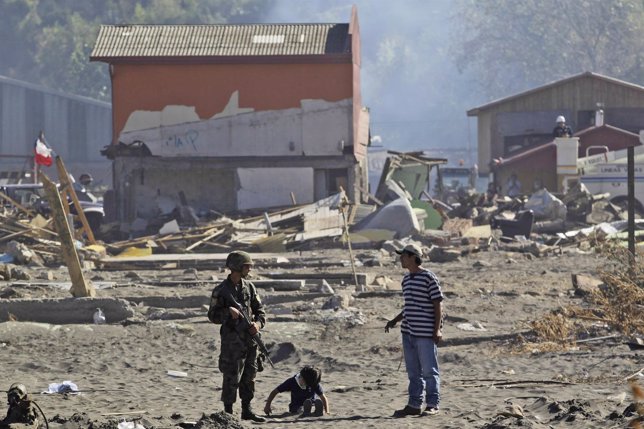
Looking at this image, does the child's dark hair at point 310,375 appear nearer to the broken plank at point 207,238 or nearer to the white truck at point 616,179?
the broken plank at point 207,238

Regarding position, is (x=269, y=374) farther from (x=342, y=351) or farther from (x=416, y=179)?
(x=416, y=179)

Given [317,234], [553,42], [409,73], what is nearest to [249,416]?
[317,234]

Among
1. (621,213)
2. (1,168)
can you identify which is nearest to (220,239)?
(621,213)

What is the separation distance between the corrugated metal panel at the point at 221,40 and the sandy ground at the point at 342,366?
19.2 m

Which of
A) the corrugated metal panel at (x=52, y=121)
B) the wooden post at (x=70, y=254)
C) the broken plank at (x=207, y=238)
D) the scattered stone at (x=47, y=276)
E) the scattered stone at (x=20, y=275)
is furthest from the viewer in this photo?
the corrugated metal panel at (x=52, y=121)

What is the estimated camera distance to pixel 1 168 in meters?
62.5

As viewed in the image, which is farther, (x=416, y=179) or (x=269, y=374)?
(x=416, y=179)

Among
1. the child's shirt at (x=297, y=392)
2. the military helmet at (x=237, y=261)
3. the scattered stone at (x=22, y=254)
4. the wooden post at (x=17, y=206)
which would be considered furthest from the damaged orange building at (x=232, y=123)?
the military helmet at (x=237, y=261)

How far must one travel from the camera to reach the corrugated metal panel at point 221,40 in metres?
37.6

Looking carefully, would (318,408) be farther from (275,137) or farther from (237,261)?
(275,137)

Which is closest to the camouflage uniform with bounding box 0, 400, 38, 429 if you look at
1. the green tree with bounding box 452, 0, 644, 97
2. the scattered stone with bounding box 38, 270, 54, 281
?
the scattered stone with bounding box 38, 270, 54, 281

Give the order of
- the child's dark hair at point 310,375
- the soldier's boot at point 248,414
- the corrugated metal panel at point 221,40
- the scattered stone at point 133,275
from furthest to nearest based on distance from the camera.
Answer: the corrugated metal panel at point 221,40 → the scattered stone at point 133,275 → the child's dark hair at point 310,375 → the soldier's boot at point 248,414

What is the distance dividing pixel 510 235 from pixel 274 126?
8.65 meters

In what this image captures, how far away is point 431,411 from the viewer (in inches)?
405
